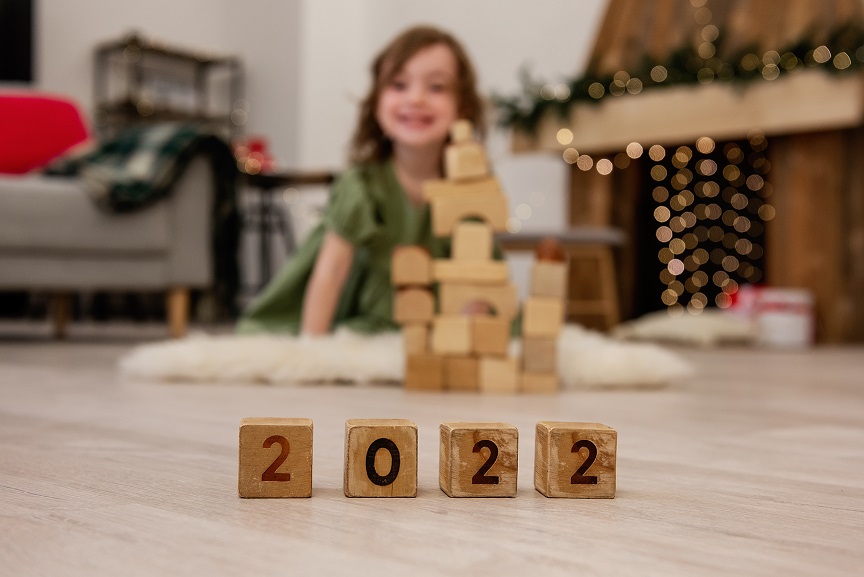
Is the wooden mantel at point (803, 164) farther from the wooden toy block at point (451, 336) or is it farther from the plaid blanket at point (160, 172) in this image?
the wooden toy block at point (451, 336)

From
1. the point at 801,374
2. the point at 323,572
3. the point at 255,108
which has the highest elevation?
the point at 255,108

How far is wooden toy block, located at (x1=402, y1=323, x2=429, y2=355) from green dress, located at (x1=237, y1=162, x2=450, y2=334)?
0.30m

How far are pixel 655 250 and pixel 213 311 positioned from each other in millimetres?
2132

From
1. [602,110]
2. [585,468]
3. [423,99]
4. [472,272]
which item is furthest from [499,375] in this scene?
[602,110]

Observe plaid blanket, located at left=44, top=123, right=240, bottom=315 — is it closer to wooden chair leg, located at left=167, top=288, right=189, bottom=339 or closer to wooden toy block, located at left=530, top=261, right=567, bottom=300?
wooden chair leg, located at left=167, top=288, right=189, bottom=339

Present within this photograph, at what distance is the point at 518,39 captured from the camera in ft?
14.9

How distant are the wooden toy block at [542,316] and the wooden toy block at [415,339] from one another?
6.7 inches

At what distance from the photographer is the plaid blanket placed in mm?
2445

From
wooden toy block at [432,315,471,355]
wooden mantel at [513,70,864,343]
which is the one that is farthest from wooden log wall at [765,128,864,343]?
wooden toy block at [432,315,471,355]

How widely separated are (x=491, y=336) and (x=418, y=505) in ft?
2.78

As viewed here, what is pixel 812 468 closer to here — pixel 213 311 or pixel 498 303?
pixel 498 303

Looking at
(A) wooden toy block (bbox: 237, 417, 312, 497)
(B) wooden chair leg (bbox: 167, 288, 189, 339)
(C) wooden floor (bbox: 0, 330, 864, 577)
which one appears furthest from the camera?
(B) wooden chair leg (bbox: 167, 288, 189, 339)

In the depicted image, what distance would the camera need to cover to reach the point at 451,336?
1467 millimetres

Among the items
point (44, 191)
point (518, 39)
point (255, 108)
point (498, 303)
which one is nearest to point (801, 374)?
point (498, 303)
